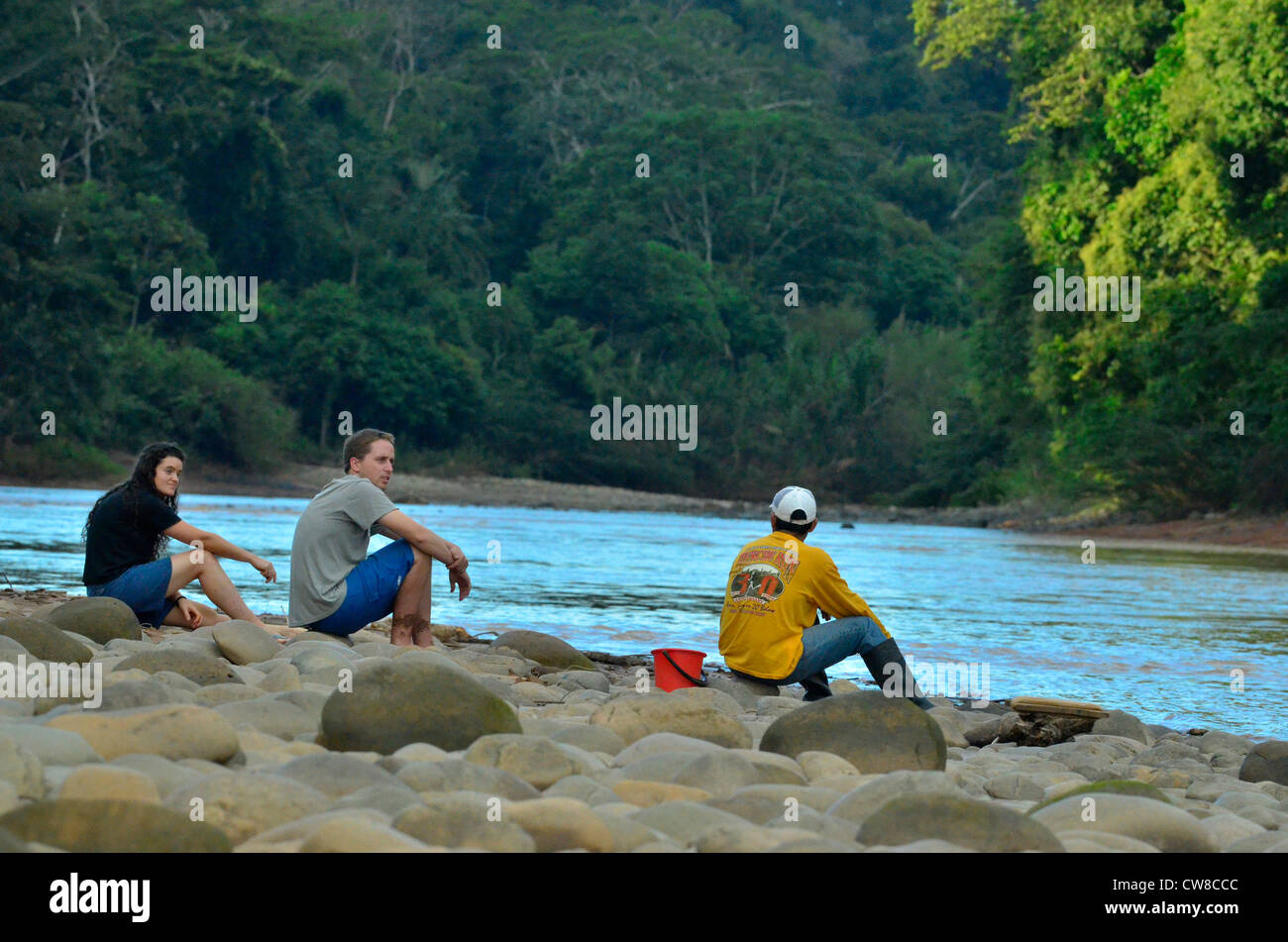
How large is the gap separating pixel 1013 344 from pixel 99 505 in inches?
1222

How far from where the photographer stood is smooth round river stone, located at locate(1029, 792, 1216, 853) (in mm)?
4113

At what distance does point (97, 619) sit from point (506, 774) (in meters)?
3.69

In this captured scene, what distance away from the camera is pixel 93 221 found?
47.1m

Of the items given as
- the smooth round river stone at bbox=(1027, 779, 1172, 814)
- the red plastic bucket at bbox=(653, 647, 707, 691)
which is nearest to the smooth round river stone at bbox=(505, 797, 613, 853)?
the smooth round river stone at bbox=(1027, 779, 1172, 814)

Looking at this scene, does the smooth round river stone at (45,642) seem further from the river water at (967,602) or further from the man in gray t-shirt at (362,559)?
the river water at (967,602)

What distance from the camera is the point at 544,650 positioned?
28.2 ft

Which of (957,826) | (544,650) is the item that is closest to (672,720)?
(957,826)

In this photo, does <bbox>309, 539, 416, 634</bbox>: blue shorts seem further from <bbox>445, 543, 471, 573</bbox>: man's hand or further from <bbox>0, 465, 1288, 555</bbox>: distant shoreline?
<bbox>0, 465, 1288, 555</bbox>: distant shoreline

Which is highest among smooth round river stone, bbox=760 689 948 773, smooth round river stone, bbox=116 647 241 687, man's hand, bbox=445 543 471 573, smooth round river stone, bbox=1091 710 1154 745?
man's hand, bbox=445 543 471 573

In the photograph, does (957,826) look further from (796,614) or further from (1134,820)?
(796,614)

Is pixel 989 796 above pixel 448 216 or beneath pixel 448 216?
beneath

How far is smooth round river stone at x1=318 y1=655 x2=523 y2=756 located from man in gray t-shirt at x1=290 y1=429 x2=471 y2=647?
8.61 feet
